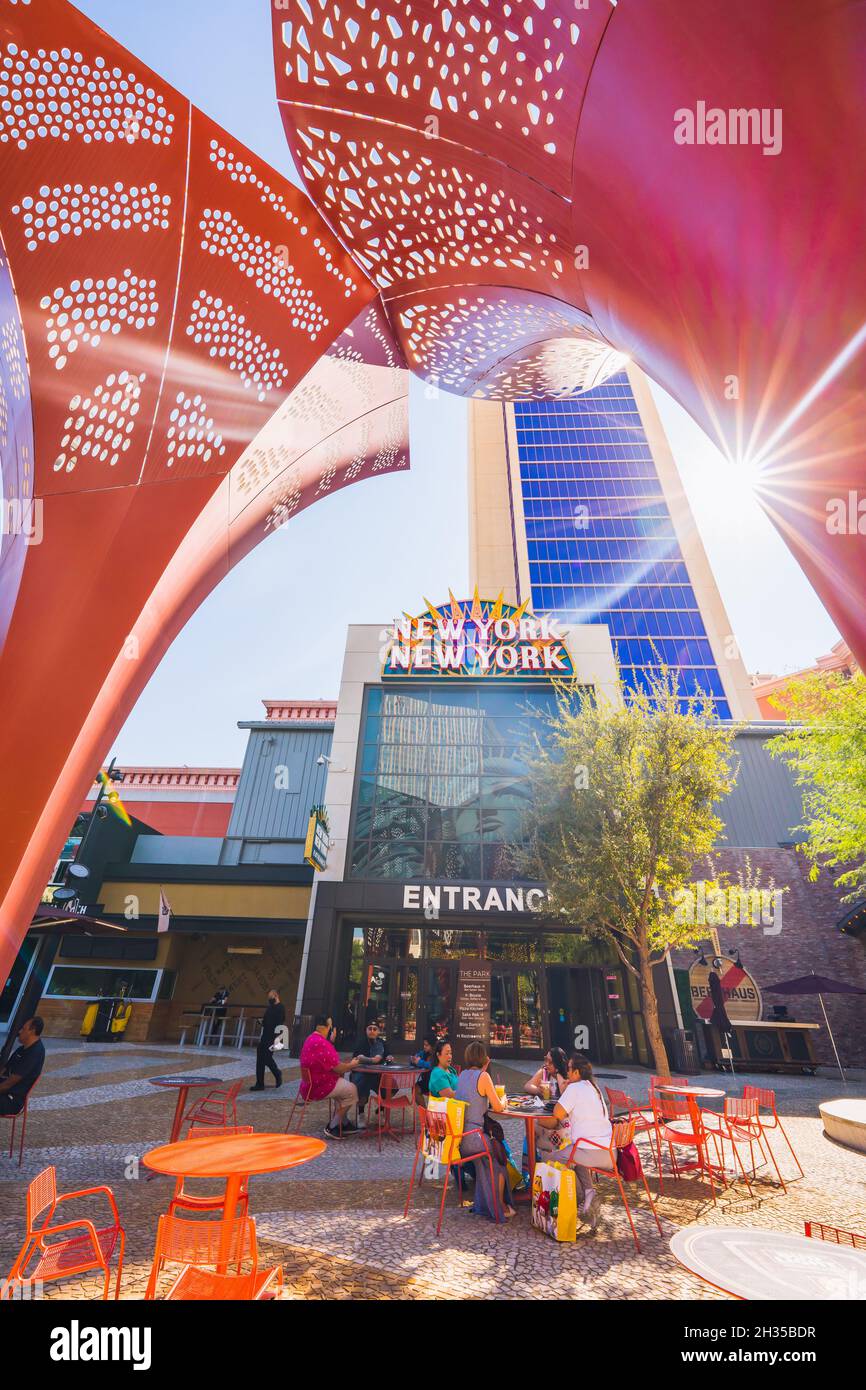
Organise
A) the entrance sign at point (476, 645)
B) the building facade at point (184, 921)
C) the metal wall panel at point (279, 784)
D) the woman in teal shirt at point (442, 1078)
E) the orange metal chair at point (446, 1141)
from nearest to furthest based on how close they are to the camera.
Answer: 1. the orange metal chair at point (446, 1141)
2. the woman in teal shirt at point (442, 1078)
3. the building facade at point (184, 921)
4. the entrance sign at point (476, 645)
5. the metal wall panel at point (279, 784)

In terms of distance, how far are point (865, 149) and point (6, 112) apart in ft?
12.9

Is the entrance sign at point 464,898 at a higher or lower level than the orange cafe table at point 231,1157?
higher

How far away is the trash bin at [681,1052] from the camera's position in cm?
1347

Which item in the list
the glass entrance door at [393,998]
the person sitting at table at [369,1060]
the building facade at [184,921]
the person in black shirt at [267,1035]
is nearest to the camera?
the person sitting at table at [369,1060]

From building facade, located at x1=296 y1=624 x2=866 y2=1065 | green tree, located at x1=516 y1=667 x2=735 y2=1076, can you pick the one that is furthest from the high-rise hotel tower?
green tree, located at x1=516 y1=667 x2=735 y2=1076

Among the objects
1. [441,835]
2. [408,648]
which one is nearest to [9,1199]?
[441,835]

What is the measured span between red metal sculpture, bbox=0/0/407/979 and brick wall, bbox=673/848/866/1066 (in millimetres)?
16625

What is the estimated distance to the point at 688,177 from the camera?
1.98 meters

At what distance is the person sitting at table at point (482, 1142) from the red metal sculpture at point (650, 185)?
5.32 meters

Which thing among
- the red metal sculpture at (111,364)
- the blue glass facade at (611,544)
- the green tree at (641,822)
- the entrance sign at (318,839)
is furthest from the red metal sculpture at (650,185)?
the blue glass facade at (611,544)

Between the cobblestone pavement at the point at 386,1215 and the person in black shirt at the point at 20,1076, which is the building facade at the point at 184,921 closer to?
the cobblestone pavement at the point at 386,1215

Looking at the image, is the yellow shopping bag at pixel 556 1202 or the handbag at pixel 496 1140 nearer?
the yellow shopping bag at pixel 556 1202

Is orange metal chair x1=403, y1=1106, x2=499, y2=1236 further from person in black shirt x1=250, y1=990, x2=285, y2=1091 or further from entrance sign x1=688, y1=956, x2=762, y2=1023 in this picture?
entrance sign x1=688, y1=956, x2=762, y2=1023

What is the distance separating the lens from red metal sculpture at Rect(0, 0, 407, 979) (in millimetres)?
3178
